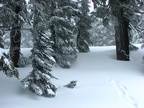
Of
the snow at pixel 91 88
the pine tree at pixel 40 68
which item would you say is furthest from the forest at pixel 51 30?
the snow at pixel 91 88

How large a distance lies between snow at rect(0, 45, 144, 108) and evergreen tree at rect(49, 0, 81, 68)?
2.25ft

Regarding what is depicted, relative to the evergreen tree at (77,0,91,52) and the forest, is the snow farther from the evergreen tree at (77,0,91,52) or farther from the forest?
the evergreen tree at (77,0,91,52)

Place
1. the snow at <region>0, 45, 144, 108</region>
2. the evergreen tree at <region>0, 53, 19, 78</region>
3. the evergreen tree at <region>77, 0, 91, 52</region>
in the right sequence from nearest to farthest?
1. the evergreen tree at <region>0, 53, 19, 78</region>
2. the snow at <region>0, 45, 144, 108</region>
3. the evergreen tree at <region>77, 0, 91, 52</region>

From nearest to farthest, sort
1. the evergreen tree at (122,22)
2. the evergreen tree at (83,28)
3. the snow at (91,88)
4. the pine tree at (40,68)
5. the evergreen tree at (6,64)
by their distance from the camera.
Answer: the evergreen tree at (6,64)
the snow at (91,88)
the pine tree at (40,68)
the evergreen tree at (122,22)
the evergreen tree at (83,28)

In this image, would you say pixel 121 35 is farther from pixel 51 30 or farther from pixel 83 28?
pixel 83 28

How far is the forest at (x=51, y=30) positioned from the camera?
394 inches

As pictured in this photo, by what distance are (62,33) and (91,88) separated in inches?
173

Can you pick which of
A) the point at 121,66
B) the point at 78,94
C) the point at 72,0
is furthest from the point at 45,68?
the point at 72,0

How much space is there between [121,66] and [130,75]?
149 cm

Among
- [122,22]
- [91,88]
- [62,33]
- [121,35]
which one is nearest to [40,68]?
[91,88]

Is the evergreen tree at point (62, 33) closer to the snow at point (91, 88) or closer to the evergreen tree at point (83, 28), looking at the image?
the snow at point (91, 88)

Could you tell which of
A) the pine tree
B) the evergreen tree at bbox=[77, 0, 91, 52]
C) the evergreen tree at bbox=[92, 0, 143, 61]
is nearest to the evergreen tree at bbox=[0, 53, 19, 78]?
the pine tree

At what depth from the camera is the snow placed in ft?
32.5

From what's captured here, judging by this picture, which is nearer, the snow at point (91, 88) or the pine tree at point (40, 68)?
the snow at point (91, 88)
